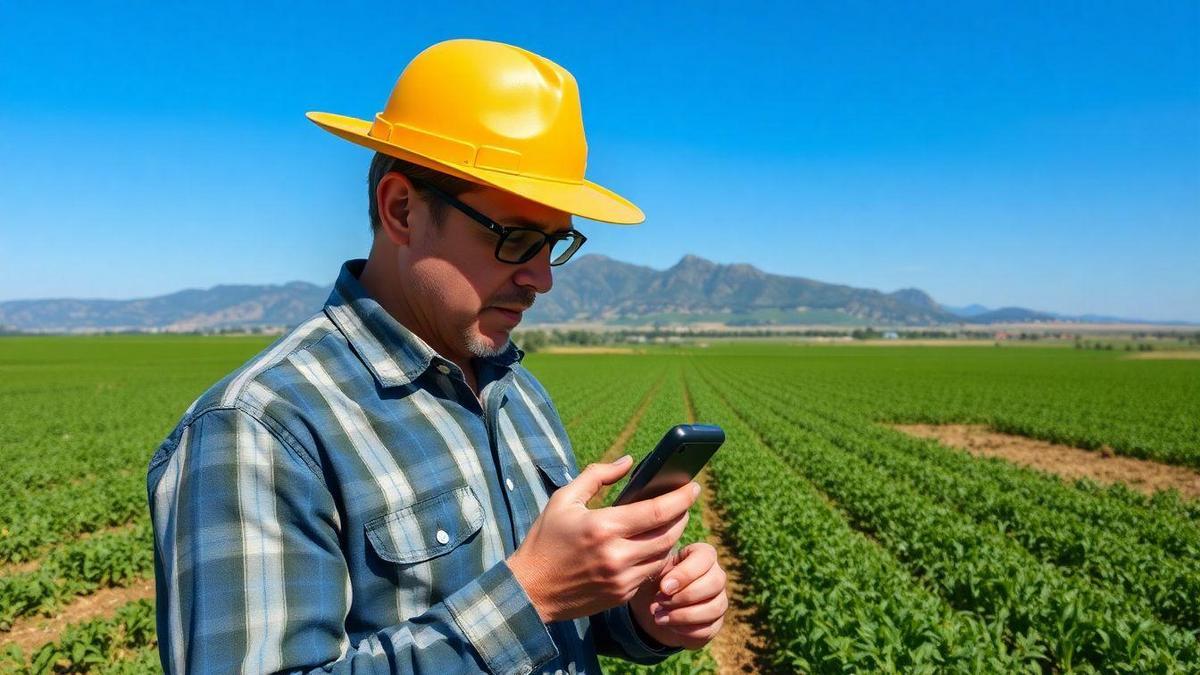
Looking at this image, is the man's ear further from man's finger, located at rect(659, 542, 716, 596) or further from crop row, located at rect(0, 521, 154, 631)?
crop row, located at rect(0, 521, 154, 631)

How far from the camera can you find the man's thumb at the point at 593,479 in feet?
4.02

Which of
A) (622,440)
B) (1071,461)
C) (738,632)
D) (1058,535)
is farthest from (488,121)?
(1071,461)

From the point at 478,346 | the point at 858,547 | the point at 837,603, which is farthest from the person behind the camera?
the point at 858,547

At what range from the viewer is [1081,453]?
19844 millimetres

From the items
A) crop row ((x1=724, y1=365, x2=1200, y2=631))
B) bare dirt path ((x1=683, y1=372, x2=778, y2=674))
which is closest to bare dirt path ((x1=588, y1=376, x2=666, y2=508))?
bare dirt path ((x1=683, y1=372, x2=778, y2=674))

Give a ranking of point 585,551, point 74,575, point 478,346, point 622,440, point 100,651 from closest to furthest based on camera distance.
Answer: point 585,551
point 478,346
point 100,651
point 74,575
point 622,440

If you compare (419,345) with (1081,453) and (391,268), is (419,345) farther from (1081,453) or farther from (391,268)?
(1081,453)

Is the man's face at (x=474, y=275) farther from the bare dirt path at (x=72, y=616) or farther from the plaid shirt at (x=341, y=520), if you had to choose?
the bare dirt path at (x=72, y=616)

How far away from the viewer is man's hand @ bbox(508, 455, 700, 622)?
121 cm

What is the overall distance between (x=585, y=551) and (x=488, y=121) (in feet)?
3.04

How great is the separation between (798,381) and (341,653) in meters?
47.1

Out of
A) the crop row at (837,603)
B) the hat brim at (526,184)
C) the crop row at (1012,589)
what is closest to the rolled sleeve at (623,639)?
the hat brim at (526,184)

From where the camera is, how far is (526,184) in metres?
1.51

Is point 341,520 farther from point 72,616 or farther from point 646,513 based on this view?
point 72,616
